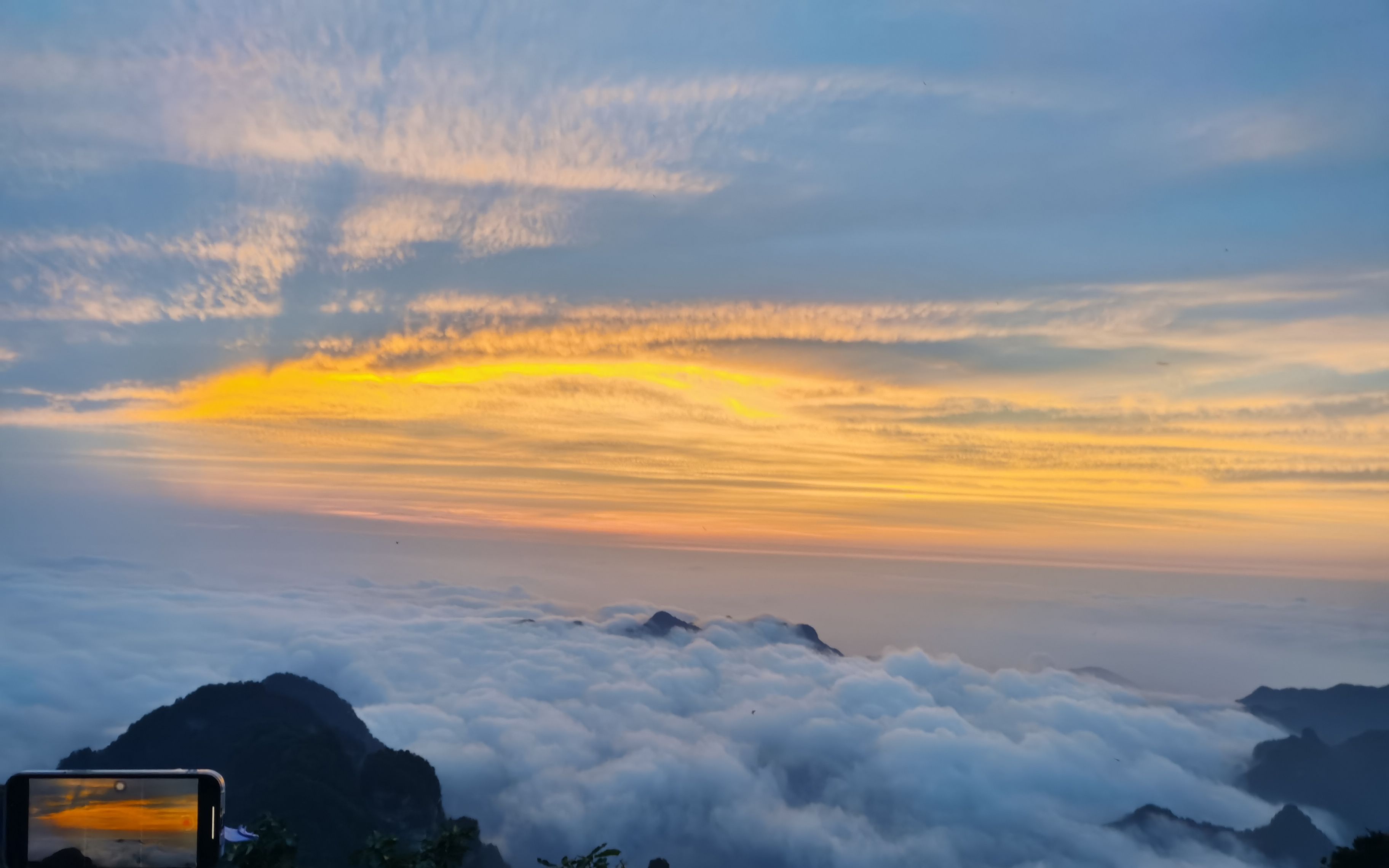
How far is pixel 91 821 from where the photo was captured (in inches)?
256

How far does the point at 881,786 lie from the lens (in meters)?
147

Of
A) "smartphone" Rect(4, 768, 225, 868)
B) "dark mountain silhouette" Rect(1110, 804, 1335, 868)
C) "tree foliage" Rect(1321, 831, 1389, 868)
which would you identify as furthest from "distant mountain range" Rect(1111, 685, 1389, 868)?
"smartphone" Rect(4, 768, 225, 868)

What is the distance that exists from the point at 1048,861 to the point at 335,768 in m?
97.7

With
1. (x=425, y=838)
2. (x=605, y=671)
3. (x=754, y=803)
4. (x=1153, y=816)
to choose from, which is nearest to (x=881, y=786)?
(x=754, y=803)

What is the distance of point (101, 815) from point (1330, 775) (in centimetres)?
17718

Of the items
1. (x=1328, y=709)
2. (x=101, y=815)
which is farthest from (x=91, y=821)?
(x=1328, y=709)

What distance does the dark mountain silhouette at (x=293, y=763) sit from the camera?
67750 millimetres

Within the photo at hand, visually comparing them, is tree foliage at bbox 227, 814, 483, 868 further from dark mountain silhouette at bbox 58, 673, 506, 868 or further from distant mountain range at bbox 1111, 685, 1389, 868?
distant mountain range at bbox 1111, 685, 1389, 868

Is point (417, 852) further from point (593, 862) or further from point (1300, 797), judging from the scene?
point (1300, 797)

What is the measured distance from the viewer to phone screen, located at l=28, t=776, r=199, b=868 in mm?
6477

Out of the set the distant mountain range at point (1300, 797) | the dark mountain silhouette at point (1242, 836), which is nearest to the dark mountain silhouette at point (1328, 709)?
the distant mountain range at point (1300, 797)

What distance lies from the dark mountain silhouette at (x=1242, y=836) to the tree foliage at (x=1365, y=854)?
11305cm

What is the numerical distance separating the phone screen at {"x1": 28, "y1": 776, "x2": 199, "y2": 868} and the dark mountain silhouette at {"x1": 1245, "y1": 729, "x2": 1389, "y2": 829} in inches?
6630

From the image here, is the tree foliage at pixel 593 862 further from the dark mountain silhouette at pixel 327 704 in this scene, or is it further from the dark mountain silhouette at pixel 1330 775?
the dark mountain silhouette at pixel 1330 775
